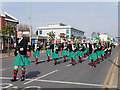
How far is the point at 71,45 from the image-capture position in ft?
40.7

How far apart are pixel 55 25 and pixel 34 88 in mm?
77450

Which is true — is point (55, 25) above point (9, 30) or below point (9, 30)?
above

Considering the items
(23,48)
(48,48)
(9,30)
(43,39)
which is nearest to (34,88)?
(23,48)

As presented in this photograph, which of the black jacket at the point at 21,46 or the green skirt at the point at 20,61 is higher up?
the black jacket at the point at 21,46

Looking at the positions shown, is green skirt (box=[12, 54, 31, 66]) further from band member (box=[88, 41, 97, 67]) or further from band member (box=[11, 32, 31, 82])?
band member (box=[88, 41, 97, 67])

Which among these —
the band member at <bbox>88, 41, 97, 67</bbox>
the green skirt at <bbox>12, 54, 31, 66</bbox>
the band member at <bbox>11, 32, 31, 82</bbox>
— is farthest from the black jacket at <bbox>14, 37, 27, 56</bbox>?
the band member at <bbox>88, 41, 97, 67</bbox>

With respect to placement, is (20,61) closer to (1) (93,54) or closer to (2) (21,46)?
(2) (21,46)

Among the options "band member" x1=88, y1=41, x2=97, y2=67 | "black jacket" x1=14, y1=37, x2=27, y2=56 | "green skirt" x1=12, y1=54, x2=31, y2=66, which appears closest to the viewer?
"green skirt" x1=12, y1=54, x2=31, y2=66

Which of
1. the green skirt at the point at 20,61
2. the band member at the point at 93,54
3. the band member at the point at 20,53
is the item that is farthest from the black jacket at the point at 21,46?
the band member at the point at 93,54

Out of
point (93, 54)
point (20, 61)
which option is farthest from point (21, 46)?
point (93, 54)

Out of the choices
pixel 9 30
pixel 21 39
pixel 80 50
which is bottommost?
pixel 80 50

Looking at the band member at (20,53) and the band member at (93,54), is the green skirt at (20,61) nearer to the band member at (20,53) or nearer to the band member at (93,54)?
the band member at (20,53)

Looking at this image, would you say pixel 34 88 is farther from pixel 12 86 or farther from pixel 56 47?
pixel 56 47

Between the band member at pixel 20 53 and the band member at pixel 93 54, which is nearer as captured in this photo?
the band member at pixel 20 53
